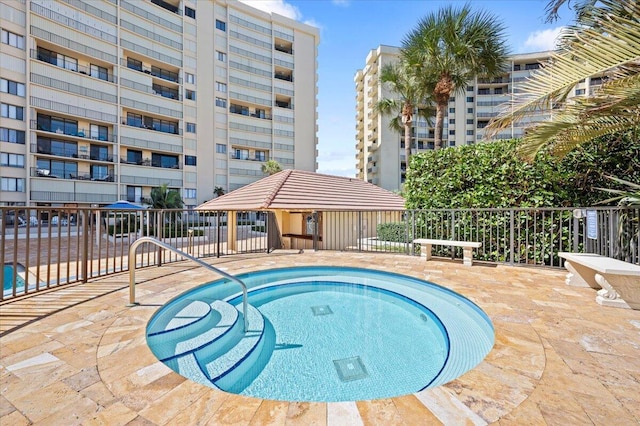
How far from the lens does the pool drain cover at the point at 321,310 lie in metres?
5.05

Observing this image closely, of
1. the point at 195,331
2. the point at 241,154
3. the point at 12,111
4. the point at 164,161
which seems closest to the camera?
the point at 195,331

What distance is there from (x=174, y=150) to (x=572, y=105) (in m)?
32.0

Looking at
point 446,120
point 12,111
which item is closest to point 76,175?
point 12,111

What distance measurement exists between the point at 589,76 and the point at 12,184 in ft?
109

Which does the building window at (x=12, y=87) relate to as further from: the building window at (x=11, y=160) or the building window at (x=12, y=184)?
the building window at (x=12, y=184)

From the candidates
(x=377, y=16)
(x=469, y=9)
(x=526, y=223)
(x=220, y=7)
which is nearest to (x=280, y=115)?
(x=220, y=7)

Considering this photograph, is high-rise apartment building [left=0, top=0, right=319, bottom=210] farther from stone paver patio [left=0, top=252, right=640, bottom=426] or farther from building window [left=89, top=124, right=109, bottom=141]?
stone paver patio [left=0, top=252, right=640, bottom=426]

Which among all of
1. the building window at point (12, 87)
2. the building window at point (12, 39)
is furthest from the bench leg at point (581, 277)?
the building window at point (12, 39)

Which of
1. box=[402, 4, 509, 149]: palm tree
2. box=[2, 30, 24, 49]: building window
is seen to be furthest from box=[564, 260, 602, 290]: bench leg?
box=[2, 30, 24, 49]: building window

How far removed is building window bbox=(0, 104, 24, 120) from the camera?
21.0 meters

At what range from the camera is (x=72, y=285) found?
505cm

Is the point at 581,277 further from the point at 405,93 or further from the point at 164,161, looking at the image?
the point at 164,161

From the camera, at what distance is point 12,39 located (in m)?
21.2

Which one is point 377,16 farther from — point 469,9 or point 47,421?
point 47,421
